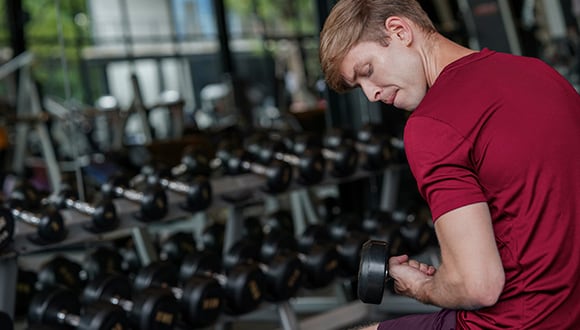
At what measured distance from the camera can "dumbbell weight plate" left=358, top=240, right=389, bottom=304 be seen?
1.29 m

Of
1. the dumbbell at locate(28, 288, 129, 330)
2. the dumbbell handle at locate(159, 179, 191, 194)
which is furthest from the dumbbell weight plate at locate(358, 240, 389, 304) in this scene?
the dumbbell handle at locate(159, 179, 191, 194)

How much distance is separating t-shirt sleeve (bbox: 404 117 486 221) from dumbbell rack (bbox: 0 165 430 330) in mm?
1817

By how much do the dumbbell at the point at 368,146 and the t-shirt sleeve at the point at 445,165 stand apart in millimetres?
2674

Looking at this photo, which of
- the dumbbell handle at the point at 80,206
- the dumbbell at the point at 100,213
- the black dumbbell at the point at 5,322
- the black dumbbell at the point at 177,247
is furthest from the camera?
the black dumbbell at the point at 177,247

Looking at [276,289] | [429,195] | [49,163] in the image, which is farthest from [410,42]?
[49,163]

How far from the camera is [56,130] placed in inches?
334

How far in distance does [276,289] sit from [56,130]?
6.19 meters

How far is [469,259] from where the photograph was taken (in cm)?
116

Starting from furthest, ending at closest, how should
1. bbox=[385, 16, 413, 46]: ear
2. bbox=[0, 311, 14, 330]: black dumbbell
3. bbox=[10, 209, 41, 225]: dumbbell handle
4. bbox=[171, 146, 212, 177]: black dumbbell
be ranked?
1. bbox=[171, 146, 212, 177]: black dumbbell
2. bbox=[10, 209, 41, 225]: dumbbell handle
3. bbox=[0, 311, 14, 330]: black dumbbell
4. bbox=[385, 16, 413, 46]: ear

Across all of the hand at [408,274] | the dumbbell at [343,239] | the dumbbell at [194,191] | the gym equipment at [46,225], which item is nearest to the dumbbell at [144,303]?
the gym equipment at [46,225]

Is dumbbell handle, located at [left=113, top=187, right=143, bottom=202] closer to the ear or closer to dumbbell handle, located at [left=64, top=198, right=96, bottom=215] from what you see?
dumbbell handle, located at [left=64, top=198, right=96, bottom=215]

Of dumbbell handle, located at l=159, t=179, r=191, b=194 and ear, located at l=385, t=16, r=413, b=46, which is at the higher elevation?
ear, located at l=385, t=16, r=413, b=46

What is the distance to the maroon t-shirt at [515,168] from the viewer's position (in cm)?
116

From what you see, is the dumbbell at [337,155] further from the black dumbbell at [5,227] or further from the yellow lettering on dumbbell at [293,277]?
the black dumbbell at [5,227]
